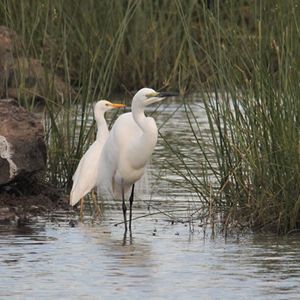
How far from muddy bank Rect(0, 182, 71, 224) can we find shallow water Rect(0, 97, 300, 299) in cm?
16

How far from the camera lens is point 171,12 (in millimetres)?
19453

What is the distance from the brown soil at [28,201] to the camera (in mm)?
10198

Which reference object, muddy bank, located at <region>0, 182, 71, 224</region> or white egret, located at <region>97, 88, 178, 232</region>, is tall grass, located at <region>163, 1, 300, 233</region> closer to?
white egret, located at <region>97, 88, 178, 232</region>

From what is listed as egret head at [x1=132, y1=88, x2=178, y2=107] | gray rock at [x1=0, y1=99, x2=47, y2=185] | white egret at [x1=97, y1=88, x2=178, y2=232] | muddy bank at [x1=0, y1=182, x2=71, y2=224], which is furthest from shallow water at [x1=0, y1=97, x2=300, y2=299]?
egret head at [x1=132, y1=88, x2=178, y2=107]

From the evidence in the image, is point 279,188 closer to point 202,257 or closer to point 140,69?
point 202,257

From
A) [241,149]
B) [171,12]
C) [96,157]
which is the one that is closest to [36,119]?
[96,157]

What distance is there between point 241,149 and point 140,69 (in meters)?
11.3

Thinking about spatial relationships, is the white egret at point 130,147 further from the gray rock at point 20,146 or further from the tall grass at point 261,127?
the tall grass at point 261,127

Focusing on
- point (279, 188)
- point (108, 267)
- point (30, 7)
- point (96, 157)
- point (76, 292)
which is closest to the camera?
point (76, 292)

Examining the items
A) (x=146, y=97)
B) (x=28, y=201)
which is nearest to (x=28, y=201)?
(x=28, y=201)

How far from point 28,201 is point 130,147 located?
1036mm

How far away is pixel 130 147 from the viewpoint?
401 inches

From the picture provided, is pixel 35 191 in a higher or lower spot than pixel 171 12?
lower

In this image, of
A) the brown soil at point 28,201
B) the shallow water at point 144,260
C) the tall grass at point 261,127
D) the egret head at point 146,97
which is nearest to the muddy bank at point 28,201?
the brown soil at point 28,201
